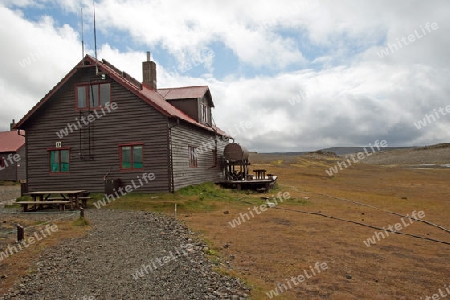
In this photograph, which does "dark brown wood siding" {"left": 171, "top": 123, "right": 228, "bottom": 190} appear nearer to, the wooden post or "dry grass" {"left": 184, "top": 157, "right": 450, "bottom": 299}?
Answer: "dry grass" {"left": 184, "top": 157, "right": 450, "bottom": 299}

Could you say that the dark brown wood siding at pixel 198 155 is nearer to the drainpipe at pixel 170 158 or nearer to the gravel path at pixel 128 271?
the drainpipe at pixel 170 158

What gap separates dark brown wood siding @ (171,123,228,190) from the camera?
769 inches

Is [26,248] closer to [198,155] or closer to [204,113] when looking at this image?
[198,155]

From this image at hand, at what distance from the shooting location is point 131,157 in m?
19.2

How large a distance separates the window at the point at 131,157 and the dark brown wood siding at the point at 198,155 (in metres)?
1.93

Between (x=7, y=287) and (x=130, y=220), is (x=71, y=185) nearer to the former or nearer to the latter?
(x=130, y=220)

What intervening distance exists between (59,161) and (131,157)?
4.76 m

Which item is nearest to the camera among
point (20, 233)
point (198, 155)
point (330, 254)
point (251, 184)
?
point (330, 254)

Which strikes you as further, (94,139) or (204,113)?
(204,113)

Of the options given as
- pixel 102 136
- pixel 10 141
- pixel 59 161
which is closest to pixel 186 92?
pixel 102 136

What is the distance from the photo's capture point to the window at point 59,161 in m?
20.3

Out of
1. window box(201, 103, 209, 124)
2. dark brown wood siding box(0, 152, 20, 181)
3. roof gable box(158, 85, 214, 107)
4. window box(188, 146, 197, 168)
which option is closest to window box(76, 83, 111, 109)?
window box(188, 146, 197, 168)

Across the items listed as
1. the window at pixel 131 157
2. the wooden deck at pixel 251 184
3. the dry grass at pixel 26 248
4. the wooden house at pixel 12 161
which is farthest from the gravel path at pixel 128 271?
the wooden house at pixel 12 161

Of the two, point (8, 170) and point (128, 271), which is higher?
point (8, 170)
